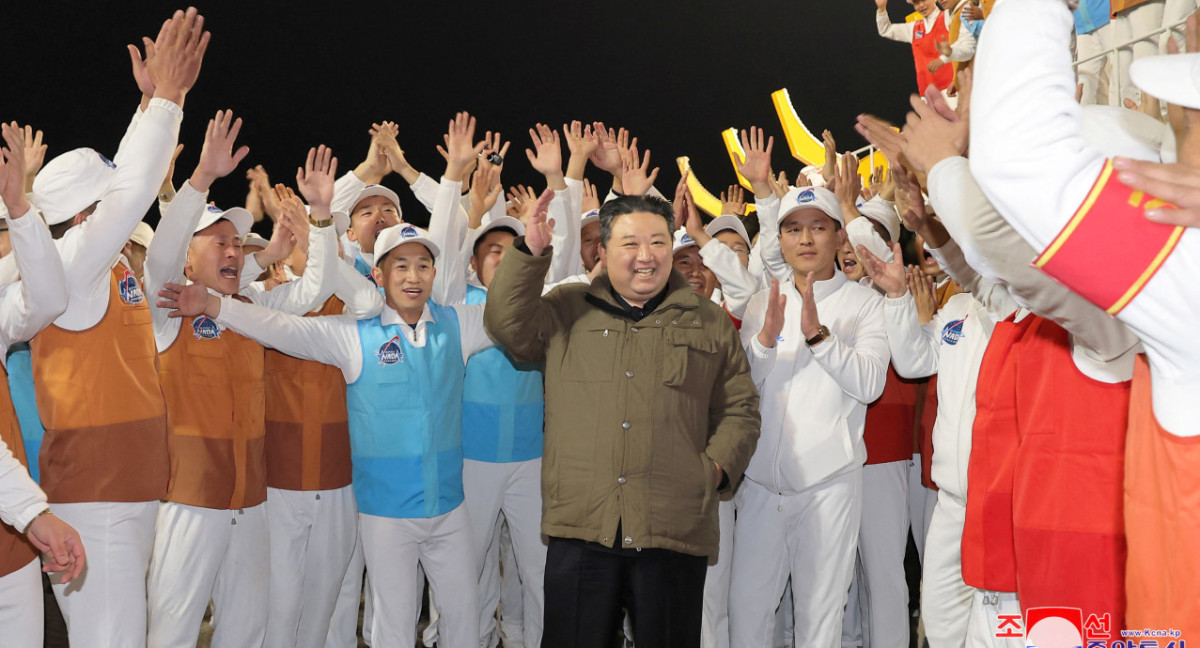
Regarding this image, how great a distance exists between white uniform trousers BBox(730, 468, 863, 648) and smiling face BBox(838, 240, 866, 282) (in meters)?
1.16

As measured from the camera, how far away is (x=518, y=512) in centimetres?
383

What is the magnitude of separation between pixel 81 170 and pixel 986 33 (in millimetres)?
2687

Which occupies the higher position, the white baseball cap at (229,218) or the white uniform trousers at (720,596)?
the white baseball cap at (229,218)

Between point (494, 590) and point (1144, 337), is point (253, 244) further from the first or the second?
point (1144, 337)

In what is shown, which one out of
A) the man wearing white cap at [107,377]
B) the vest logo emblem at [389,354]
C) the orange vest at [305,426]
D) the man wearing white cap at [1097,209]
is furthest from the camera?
the orange vest at [305,426]

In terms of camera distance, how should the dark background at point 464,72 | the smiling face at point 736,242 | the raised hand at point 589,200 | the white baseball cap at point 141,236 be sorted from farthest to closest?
the dark background at point 464,72 → the raised hand at point 589,200 → the smiling face at point 736,242 → the white baseball cap at point 141,236

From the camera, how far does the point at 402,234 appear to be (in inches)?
136

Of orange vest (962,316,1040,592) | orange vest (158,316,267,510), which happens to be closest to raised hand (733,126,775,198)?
orange vest (962,316,1040,592)

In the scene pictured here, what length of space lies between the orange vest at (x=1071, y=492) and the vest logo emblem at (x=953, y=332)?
1387 millimetres

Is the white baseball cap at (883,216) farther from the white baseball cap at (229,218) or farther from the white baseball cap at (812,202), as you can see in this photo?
the white baseball cap at (229,218)

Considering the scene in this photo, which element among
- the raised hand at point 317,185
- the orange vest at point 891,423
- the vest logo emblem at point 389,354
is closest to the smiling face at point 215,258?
the raised hand at point 317,185

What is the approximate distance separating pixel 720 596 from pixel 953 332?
4.53ft

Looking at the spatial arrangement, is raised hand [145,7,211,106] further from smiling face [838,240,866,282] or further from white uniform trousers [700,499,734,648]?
smiling face [838,240,866,282]

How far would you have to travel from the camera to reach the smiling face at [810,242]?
3.62m
